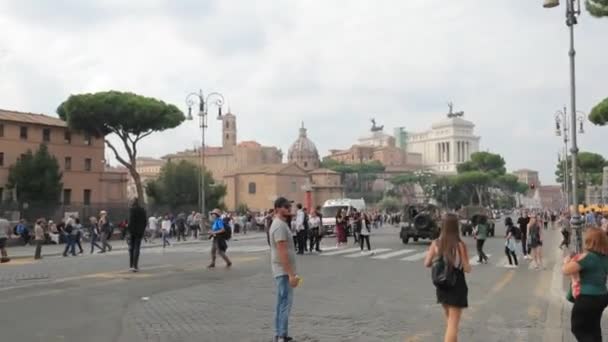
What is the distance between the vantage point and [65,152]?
2758 inches

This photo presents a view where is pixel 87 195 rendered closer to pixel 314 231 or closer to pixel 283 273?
pixel 314 231

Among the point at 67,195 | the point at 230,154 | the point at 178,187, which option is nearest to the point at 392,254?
the point at 67,195

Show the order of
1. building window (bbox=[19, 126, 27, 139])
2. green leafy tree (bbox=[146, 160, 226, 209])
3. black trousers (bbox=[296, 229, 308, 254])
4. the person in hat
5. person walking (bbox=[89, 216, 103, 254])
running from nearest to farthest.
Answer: the person in hat, black trousers (bbox=[296, 229, 308, 254]), person walking (bbox=[89, 216, 103, 254]), building window (bbox=[19, 126, 27, 139]), green leafy tree (bbox=[146, 160, 226, 209])

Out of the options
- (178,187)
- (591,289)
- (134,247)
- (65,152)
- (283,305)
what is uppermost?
(65,152)

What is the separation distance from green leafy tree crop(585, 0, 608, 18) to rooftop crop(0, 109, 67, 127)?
56240 mm

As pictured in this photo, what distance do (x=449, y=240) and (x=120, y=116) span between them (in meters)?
62.0

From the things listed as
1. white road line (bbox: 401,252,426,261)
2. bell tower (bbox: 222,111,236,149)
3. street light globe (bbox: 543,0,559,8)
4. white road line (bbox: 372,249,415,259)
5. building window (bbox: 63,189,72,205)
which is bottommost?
white road line (bbox: 401,252,426,261)

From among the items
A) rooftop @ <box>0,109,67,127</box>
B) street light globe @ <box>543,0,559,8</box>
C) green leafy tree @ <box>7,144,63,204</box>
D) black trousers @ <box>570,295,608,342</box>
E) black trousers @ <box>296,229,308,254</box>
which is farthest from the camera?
rooftop @ <box>0,109,67,127</box>

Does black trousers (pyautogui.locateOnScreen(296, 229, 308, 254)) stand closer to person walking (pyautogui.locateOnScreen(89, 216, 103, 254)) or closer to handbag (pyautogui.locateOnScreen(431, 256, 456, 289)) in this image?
person walking (pyautogui.locateOnScreen(89, 216, 103, 254))

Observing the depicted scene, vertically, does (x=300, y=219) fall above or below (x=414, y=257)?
above

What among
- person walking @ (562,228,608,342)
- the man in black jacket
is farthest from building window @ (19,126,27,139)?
person walking @ (562,228,608,342)

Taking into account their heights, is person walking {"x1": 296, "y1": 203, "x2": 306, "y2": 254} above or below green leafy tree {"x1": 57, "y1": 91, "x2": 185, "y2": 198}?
below

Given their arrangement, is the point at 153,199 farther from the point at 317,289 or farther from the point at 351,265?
the point at 317,289

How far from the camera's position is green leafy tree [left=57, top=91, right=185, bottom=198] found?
6506cm
